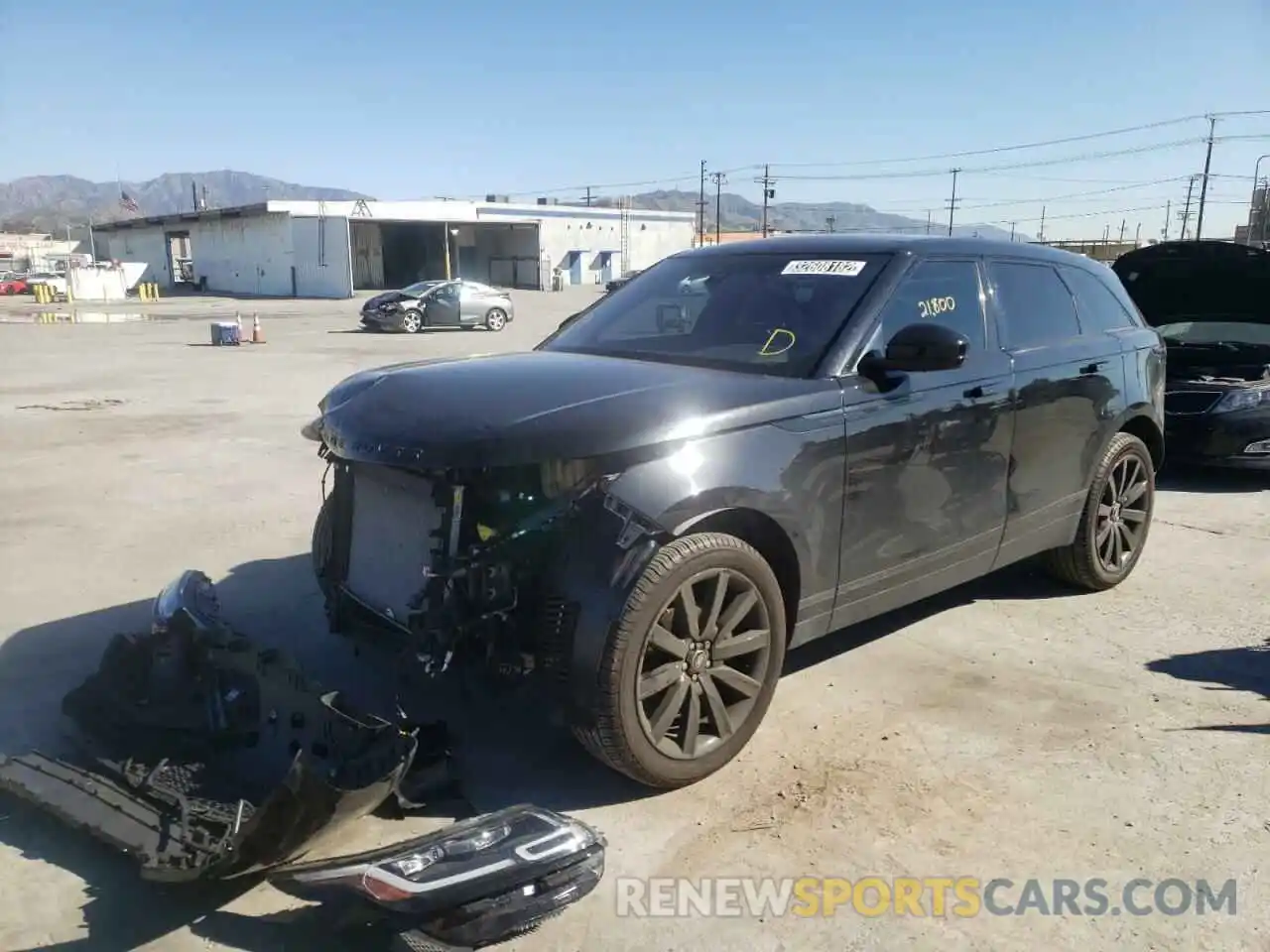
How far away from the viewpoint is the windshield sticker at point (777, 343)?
379cm

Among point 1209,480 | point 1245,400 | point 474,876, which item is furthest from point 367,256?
point 474,876

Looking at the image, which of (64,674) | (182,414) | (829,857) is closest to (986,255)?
(829,857)

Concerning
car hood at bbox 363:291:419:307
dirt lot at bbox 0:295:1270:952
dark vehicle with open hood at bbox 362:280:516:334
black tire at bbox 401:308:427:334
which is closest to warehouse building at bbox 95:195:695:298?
dark vehicle with open hood at bbox 362:280:516:334

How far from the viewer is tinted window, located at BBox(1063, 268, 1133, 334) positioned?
5074mm

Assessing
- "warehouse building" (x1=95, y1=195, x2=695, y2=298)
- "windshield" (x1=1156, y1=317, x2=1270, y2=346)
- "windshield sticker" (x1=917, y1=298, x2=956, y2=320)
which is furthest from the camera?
"warehouse building" (x1=95, y1=195, x2=695, y2=298)

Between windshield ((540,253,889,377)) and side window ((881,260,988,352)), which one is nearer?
windshield ((540,253,889,377))

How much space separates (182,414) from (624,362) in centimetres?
900

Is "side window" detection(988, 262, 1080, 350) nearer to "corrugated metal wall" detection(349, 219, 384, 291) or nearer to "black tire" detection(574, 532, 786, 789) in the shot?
"black tire" detection(574, 532, 786, 789)

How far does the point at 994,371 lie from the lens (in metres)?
4.29

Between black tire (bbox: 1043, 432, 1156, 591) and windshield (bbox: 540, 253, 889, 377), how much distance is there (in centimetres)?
206

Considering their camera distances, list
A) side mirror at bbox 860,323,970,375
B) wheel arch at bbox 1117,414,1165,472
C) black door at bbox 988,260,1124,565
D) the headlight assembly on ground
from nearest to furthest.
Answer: the headlight assembly on ground < side mirror at bbox 860,323,970,375 < black door at bbox 988,260,1124,565 < wheel arch at bbox 1117,414,1165,472

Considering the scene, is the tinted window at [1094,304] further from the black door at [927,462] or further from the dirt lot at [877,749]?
the dirt lot at [877,749]

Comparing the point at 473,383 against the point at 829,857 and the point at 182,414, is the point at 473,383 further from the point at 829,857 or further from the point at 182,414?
the point at 182,414

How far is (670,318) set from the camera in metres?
4.32
